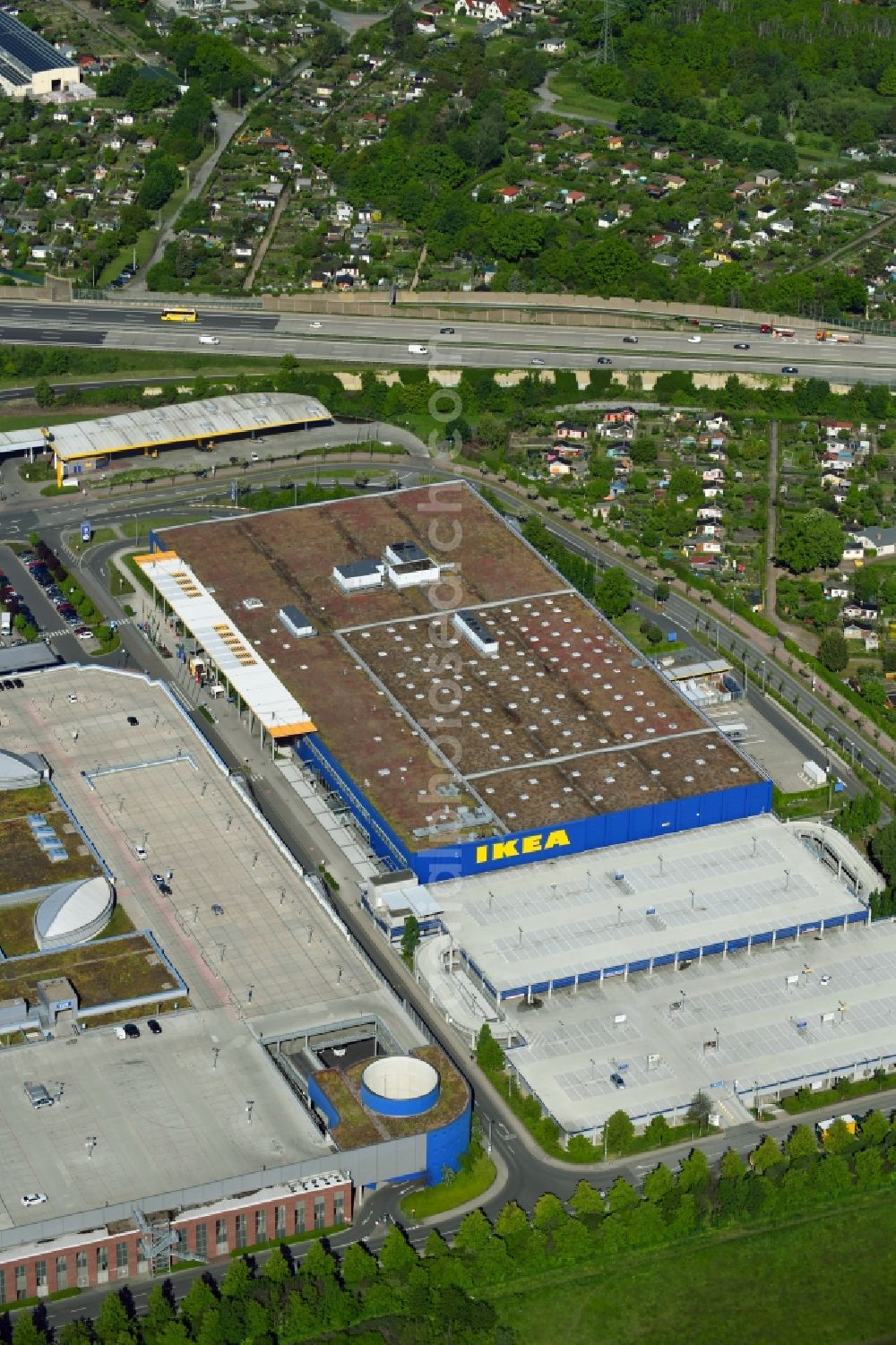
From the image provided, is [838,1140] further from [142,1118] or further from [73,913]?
[73,913]

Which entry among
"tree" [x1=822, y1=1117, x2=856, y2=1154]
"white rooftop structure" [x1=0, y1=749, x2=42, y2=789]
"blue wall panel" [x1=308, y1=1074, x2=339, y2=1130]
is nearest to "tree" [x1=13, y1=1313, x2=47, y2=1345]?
"blue wall panel" [x1=308, y1=1074, x2=339, y2=1130]

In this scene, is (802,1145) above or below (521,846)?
below

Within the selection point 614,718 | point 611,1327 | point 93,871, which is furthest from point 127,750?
point 611,1327

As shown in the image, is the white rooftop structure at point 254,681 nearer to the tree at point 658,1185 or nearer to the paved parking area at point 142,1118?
the paved parking area at point 142,1118

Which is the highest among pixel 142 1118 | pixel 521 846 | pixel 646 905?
pixel 521 846

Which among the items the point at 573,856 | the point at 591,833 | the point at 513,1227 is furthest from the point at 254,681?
the point at 513,1227

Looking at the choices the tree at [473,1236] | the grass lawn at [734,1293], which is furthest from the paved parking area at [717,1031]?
the tree at [473,1236]

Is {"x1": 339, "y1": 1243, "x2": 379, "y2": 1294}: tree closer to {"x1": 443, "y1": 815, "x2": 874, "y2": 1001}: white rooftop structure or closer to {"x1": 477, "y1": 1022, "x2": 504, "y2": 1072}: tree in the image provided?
{"x1": 477, "y1": 1022, "x2": 504, "y2": 1072}: tree
